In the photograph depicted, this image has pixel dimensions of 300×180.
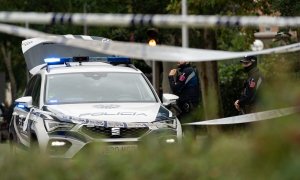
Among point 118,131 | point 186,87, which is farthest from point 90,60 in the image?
point 118,131

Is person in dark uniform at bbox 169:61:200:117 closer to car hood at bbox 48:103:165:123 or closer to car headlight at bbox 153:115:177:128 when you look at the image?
car hood at bbox 48:103:165:123

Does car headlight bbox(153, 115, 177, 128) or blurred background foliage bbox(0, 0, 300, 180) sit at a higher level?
blurred background foliage bbox(0, 0, 300, 180)

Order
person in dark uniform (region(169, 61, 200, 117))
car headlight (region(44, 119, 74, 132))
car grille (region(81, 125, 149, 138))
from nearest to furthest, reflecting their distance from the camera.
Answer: car grille (region(81, 125, 149, 138)) < car headlight (region(44, 119, 74, 132)) < person in dark uniform (region(169, 61, 200, 117))

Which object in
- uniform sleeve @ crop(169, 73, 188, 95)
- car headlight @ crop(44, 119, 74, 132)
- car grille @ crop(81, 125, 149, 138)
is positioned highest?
uniform sleeve @ crop(169, 73, 188, 95)

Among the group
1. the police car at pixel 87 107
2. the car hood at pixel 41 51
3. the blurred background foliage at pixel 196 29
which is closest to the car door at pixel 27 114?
the police car at pixel 87 107

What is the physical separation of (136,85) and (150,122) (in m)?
1.68

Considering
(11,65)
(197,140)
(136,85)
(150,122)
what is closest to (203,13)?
(136,85)

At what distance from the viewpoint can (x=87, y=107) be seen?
11805 mm

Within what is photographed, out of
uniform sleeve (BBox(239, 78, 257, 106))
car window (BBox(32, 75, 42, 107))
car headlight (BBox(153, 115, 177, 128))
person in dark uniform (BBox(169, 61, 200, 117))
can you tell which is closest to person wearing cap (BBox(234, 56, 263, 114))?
A: uniform sleeve (BBox(239, 78, 257, 106))

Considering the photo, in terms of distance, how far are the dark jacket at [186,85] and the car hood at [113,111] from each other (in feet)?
10.1

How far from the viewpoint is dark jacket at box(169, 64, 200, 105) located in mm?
15289

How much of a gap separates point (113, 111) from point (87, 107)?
43 centimetres

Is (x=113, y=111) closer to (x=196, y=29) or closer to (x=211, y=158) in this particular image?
(x=211, y=158)

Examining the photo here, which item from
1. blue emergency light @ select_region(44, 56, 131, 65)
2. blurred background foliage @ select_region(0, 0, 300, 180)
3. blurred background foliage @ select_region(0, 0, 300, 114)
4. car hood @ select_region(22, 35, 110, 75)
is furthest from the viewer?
blurred background foliage @ select_region(0, 0, 300, 114)
